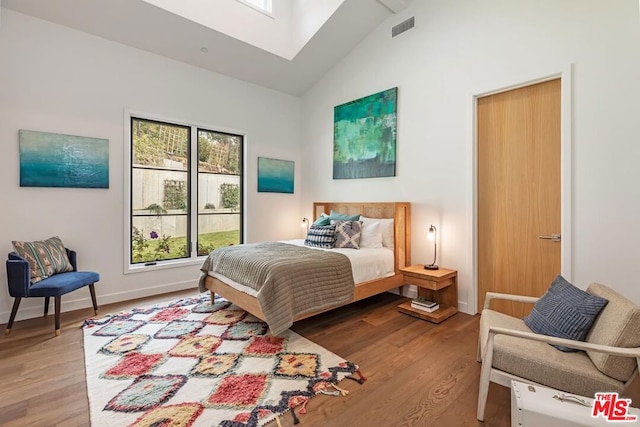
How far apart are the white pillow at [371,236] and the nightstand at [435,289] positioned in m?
0.50

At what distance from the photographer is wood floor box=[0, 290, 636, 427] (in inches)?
71.1

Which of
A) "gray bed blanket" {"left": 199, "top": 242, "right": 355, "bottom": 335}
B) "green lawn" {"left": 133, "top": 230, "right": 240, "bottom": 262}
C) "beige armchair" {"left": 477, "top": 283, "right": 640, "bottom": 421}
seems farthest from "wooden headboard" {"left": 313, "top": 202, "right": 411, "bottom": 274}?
"green lawn" {"left": 133, "top": 230, "right": 240, "bottom": 262}

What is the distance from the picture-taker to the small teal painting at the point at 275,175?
5250 mm

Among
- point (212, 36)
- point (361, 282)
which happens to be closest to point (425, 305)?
point (361, 282)

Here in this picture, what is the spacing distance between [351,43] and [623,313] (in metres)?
4.59

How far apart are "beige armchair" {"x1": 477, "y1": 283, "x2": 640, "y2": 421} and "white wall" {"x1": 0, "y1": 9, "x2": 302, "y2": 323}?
4.03 meters

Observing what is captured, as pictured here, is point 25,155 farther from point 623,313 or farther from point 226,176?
point 623,313

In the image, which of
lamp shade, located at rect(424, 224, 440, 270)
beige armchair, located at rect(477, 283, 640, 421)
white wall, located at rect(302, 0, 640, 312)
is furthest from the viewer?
lamp shade, located at rect(424, 224, 440, 270)

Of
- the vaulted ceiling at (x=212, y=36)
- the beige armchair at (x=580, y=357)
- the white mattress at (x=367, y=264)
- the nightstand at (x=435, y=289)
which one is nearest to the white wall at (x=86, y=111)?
the vaulted ceiling at (x=212, y=36)

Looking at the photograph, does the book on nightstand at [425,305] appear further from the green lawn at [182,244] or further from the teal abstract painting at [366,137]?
the green lawn at [182,244]

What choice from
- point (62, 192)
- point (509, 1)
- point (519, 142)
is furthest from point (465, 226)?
point (62, 192)

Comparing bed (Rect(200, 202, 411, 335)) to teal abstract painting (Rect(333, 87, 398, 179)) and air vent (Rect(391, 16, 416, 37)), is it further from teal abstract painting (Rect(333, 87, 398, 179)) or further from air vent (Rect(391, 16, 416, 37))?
air vent (Rect(391, 16, 416, 37))

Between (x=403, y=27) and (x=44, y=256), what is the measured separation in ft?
16.7

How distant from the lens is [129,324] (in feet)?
10.2
